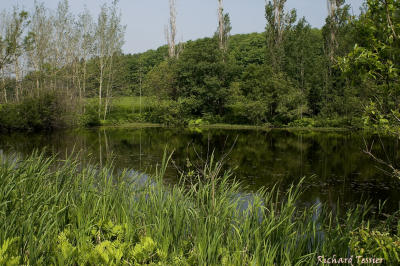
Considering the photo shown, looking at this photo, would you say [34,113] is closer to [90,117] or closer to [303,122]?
[90,117]

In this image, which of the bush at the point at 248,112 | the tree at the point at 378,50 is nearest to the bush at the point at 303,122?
the bush at the point at 248,112

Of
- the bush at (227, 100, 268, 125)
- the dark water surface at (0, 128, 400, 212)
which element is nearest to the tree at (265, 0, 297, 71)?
the bush at (227, 100, 268, 125)

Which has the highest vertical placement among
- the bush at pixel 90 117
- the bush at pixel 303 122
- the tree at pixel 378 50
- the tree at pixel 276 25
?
the tree at pixel 276 25

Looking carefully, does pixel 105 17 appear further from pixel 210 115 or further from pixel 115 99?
pixel 210 115

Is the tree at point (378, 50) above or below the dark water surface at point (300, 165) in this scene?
above

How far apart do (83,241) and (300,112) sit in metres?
31.8

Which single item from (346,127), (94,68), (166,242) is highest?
(94,68)

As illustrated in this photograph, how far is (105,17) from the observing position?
3491cm

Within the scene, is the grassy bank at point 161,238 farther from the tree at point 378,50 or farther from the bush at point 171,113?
the bush at point 171,113

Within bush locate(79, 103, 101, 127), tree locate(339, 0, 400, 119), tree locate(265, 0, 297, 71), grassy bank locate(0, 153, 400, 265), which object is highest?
tree locate(265, 0, 297, 71)

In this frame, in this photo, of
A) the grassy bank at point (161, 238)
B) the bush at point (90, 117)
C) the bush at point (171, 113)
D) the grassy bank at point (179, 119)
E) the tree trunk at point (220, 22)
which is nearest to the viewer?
the grassy bank at point (161, 238)

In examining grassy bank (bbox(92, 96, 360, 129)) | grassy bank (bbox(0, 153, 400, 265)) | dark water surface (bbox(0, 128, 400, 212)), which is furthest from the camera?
grassy bank (bbox(92, 96, 360, 129))

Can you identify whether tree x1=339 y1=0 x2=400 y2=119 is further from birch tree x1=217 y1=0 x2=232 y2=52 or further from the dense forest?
→ birch tree x1=217 y1=0 x2=232 y2=52

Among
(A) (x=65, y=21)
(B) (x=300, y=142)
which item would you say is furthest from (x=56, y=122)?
(B) (x=300, y=142)
